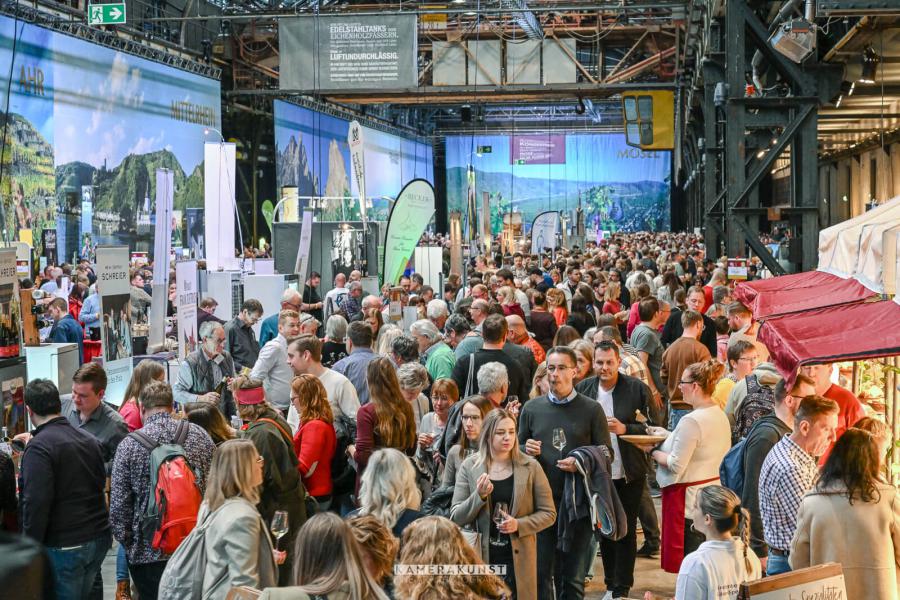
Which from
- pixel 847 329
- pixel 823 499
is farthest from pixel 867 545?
pixel 847 329

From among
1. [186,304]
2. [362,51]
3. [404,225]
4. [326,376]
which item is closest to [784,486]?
[326,376]

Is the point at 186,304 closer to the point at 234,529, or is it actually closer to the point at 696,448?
the point at 696,448

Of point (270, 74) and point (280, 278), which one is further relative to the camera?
point (270, 74)

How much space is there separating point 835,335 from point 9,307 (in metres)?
4.27

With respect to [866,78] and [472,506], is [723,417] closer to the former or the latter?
[472,506]

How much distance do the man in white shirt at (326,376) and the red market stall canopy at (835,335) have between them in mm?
2227

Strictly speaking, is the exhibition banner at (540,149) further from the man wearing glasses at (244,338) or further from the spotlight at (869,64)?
the man wearing glasses at (244,338)

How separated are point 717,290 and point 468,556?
7.64 meters

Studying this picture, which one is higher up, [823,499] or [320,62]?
[320,62]

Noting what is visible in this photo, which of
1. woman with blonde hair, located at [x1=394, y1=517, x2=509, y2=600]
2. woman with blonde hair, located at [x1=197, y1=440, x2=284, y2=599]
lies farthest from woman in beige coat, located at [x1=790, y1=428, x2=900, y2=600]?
woman with blonde hair, located at [x1=197, y1=440, x2=284, y2=599]

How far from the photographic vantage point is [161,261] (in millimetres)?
8812

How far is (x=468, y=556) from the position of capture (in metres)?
3.19

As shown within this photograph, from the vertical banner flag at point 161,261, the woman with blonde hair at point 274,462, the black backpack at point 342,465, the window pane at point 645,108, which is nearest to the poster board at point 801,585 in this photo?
the woman with blonde hair at point 274,462

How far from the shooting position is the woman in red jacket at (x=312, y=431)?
534 centimetres
